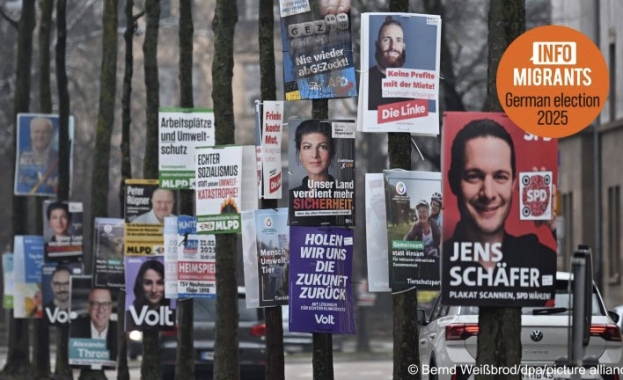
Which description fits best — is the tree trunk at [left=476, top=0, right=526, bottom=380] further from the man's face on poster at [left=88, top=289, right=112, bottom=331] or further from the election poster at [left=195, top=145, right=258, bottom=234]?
the man's face on poster at [left=88, top=289, right=112, bottom=331]

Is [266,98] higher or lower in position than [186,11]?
lower

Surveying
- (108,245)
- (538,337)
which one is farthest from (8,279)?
(538,337)

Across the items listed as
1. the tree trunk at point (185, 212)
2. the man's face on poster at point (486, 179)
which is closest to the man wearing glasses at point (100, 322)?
the tree trunk at point (185, 212)

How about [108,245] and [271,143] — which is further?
[108,245]

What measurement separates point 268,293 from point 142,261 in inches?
239

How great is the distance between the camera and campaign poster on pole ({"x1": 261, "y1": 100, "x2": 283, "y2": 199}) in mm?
19188

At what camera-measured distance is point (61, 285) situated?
1205 inches

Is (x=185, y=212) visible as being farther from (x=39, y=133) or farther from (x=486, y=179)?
(x=486, y=179)

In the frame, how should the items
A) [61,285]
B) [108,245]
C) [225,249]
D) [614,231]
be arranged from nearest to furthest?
[225,249], [108,245], [61,285], [614,231]

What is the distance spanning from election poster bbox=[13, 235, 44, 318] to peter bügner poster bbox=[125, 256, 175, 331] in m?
7.22

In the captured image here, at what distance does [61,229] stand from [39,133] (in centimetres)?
300

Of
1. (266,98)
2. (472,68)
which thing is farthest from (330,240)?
(472,68)

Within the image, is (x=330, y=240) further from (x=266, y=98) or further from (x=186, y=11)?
(x=186, y=11)

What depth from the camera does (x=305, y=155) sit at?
17.4 m
